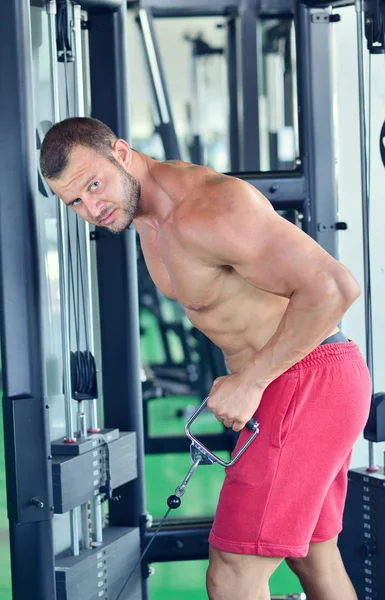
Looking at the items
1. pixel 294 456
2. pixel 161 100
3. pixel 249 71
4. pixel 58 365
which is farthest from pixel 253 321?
pixel 161 100

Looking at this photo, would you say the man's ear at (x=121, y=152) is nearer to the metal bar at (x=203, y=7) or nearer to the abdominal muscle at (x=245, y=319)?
the abdominal muscle at (x=245, y=319)

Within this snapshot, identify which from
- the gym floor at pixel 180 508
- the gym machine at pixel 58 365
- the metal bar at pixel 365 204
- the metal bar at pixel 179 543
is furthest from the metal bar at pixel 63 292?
the metal bar at pixel 365 204

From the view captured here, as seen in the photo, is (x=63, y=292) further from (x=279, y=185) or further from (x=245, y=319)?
(x=279, y=185)

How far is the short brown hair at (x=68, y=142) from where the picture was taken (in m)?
1.95

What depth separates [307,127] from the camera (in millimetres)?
2760

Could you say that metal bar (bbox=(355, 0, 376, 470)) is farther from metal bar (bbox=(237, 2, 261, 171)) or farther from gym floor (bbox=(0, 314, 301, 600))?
metal bar (bbox=(237, 2, 261, 171))

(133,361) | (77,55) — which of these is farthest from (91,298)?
(77,55)

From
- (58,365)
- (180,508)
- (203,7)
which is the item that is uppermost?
(203,7)

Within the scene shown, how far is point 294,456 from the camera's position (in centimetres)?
195

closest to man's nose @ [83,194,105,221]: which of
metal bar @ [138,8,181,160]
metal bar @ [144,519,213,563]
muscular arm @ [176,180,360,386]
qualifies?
muscular arm @ [176,180,360,386]

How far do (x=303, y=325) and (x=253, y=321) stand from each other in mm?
212

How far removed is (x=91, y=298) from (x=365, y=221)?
85cm

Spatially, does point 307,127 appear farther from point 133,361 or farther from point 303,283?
point 303,283

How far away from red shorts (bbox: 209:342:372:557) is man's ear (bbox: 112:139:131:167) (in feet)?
1.95
